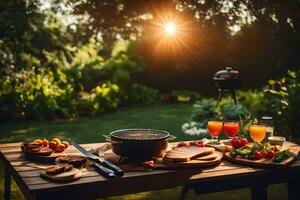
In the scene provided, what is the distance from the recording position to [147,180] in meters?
2.71

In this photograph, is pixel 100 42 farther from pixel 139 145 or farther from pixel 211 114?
pixel 139 145

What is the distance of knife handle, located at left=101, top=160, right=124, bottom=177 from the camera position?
8.58 ft

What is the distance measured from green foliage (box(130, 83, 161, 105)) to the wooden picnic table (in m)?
11.4

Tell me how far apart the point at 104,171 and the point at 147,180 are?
0.97 ft

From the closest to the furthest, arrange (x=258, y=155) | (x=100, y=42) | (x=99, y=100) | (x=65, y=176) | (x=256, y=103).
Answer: (x=65, y=176), (x=258, y=155), (x=256, y=103), (x=99, y=100), (x=100, y=42)

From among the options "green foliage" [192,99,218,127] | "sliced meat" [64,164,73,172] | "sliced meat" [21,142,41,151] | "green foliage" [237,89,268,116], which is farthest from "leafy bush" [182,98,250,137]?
"sliced meat" [64,164,73,172]

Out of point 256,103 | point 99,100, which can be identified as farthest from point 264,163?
point 99,100

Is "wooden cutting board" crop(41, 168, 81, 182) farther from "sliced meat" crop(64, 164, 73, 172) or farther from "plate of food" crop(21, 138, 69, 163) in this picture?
"plate of food" crop(21, 138, 69, 163)

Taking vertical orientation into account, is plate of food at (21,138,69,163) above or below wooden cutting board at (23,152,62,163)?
above

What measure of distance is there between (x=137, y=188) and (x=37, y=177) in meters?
0.66

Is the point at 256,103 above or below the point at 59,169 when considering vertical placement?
above

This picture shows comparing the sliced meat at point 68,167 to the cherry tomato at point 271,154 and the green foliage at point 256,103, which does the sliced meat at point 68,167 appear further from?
the green foliage at point 256,103

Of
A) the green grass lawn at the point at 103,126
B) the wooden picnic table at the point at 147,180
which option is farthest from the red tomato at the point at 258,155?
the green grass lawn at the point at 103,126

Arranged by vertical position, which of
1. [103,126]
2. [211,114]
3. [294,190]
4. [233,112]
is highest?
[233,112]
